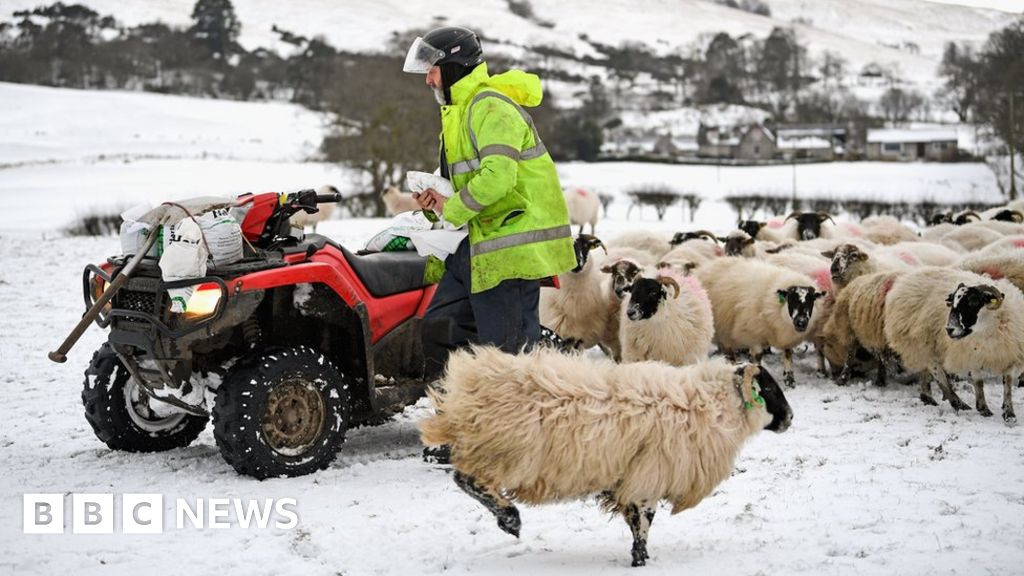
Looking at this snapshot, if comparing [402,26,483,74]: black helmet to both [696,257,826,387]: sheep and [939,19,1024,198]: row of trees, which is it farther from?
[939,19,1024,198]: row of trees

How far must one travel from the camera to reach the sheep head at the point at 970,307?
835 centimetres

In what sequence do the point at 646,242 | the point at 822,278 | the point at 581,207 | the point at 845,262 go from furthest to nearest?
the point at 581,207 < the point at 646,242 < the point at 822,278 < the point at 845,262

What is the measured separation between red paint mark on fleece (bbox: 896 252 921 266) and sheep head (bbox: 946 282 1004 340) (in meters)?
3.92

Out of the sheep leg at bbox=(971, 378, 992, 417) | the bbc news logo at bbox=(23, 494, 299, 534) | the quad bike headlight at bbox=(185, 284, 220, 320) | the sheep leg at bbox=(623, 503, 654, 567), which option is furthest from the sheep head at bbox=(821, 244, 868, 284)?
the quad bike headlight at bbox=(185, 284, 220, 320)

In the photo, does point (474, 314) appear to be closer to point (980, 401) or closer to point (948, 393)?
point (948, 393)

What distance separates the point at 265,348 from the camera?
6500mm

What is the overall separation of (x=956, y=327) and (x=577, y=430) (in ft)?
16.0

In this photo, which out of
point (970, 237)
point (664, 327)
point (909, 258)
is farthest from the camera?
point (970, 237)

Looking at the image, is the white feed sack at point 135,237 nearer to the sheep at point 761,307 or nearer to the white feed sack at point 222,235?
the white feed sack at point 222,235

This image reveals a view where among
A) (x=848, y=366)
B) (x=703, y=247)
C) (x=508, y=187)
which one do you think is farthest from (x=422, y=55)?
(x=703, y=247)

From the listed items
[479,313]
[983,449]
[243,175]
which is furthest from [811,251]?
[243,175]

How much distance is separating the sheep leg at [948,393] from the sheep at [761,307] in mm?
1599

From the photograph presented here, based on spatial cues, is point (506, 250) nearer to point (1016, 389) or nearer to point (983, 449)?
point (983, 449)

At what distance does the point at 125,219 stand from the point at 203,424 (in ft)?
5.71
